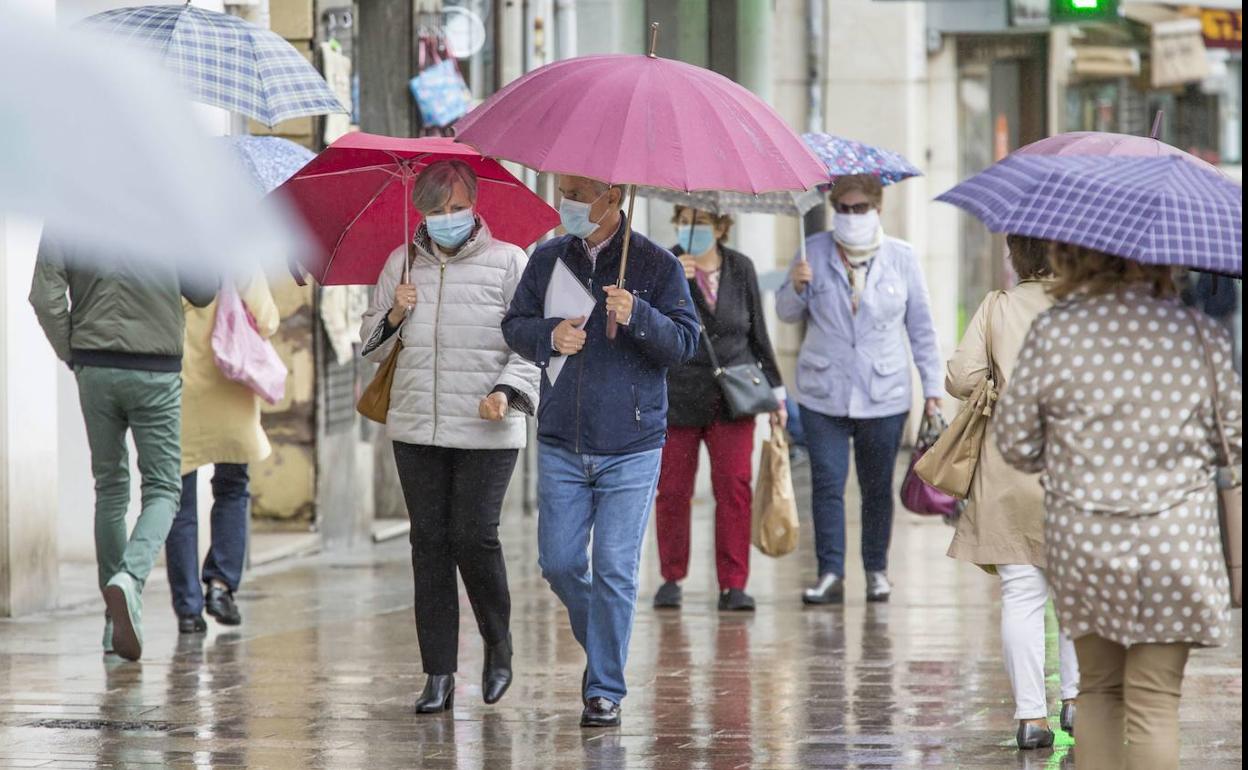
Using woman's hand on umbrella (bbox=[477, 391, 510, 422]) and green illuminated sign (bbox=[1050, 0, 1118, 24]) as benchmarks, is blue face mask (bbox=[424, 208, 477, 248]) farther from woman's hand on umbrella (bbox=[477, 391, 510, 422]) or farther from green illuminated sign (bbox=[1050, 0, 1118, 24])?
green illuminated sign (bbox=[1050, 0, 1118, 24])

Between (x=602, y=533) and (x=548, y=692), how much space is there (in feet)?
3.47

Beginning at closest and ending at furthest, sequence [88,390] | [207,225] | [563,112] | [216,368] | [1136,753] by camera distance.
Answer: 1. [1136,753]
2. [563,112]
3. [207,225]
4. [88,390]
5. [216,368]

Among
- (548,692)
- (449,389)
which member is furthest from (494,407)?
(548,692)

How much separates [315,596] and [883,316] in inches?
114

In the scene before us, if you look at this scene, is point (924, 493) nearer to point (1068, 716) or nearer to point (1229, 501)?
point (1068, 716)

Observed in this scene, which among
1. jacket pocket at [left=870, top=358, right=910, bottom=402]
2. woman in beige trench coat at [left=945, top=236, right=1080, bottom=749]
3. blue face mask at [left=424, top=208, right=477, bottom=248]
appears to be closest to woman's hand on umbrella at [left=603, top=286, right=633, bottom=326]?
blue face mask at [left=424, top=208, right=477, bottom=248]

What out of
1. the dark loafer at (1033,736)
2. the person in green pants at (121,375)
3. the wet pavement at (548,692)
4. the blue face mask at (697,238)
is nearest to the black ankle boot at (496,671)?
the wet pavement at (548,692)

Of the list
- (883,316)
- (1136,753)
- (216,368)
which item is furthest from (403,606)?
(1136,753)

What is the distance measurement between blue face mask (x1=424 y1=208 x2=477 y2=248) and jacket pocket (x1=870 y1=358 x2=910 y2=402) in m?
3.36

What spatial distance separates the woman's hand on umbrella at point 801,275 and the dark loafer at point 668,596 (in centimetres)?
141

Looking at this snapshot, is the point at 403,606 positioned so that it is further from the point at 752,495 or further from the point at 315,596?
the point at 752,495

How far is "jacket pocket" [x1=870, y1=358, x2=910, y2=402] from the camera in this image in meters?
10.4

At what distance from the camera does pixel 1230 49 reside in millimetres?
33312

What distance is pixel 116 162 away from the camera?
19.0 ft
